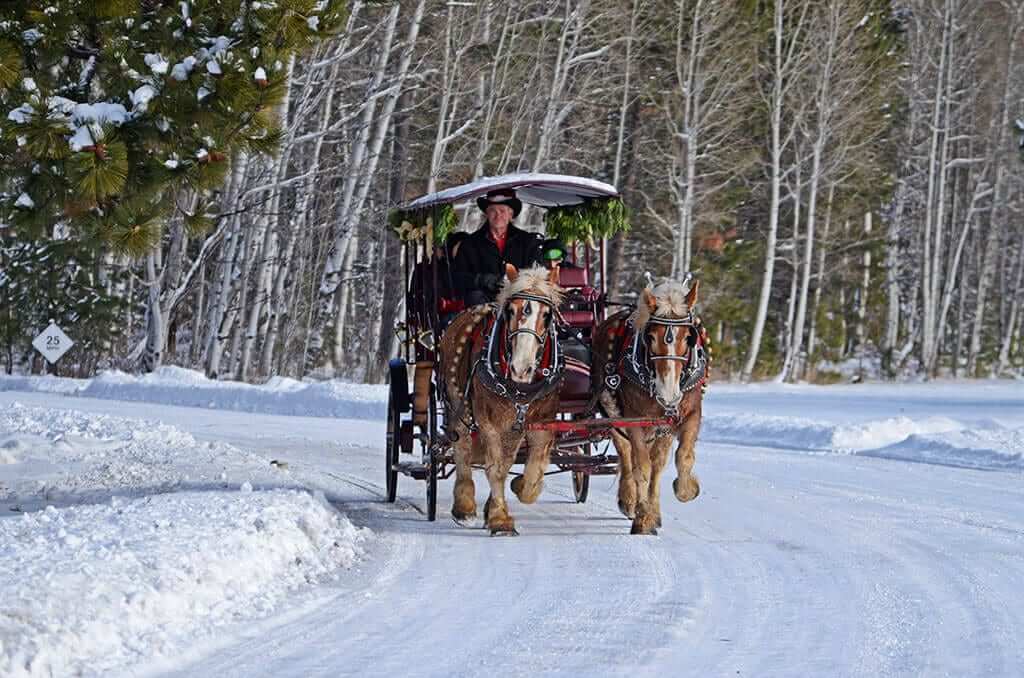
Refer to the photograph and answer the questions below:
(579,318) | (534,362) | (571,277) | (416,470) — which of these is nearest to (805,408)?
(571,277)

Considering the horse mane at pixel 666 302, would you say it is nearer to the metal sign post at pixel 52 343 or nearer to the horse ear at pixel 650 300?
the horse ear at pixel 650 300

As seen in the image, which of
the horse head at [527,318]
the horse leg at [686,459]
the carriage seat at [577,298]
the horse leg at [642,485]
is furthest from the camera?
the carriage seat at [577,298]

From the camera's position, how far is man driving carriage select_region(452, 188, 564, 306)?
485 inches

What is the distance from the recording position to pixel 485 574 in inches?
360

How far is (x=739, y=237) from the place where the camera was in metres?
43.9

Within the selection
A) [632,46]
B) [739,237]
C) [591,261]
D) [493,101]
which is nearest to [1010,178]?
[739,237]

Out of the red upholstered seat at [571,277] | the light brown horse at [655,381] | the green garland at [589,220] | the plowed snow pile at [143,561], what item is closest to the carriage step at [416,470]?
the plowed snow pile at [143,561]

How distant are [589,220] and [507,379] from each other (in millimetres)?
2872

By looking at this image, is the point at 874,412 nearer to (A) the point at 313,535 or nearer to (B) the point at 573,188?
(B) the point at 573,188

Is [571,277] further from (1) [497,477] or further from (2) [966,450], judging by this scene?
(2) [966,450]

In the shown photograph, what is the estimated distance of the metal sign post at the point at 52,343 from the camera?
1258 inches

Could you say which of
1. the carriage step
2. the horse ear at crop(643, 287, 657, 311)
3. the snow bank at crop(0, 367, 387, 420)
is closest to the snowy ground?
the carriage step

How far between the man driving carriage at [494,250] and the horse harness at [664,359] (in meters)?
1.50

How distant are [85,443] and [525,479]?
7353mm
